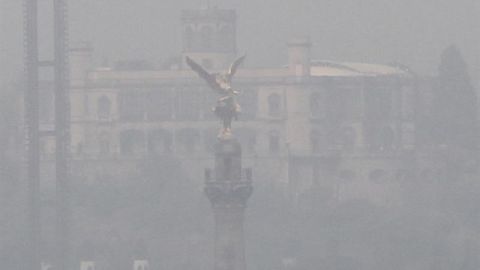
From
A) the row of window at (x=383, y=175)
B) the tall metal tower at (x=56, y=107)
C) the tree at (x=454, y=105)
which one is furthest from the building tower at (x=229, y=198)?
the row of window at (x=383, y=175)

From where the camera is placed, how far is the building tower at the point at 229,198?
101 meters

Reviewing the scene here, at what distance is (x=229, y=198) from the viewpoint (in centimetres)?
10075

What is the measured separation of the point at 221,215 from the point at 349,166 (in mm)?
97977

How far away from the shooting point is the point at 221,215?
101125 mm

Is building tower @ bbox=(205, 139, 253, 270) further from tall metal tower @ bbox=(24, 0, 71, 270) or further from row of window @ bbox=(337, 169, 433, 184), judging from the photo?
row of window @ bbox=(337, 169, 433, 184)

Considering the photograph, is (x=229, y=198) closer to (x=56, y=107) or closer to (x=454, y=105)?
(x=56, y=107)

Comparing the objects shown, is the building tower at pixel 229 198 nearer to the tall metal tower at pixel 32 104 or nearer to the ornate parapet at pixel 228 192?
the ornate parapet at pixel 228 192

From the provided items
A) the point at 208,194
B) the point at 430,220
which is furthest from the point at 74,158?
the point at 208,194

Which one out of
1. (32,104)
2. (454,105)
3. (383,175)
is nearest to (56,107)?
(32,104)

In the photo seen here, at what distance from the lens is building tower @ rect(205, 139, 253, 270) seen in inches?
3971

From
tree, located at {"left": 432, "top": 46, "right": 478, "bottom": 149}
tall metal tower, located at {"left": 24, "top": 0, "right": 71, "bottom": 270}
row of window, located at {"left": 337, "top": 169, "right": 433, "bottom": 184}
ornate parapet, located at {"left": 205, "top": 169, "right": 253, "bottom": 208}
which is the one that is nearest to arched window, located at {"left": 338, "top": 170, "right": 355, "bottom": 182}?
row of window, located at {"left": 337, "top": 169, "right": 433, "bottom": 184}

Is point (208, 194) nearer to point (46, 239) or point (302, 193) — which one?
point (46, 239)

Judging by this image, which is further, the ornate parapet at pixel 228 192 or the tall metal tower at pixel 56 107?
the tall metal tower at pixel 56 107

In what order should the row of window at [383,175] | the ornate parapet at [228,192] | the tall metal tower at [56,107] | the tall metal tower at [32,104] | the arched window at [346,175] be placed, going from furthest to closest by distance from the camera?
1. the arched window at [346,175]
2. the row of window at [383,175]
3. the tall metal tower at [32,104]
4. the tall metal tower at [56,107]
5. the ornate parapet at [228,192]
